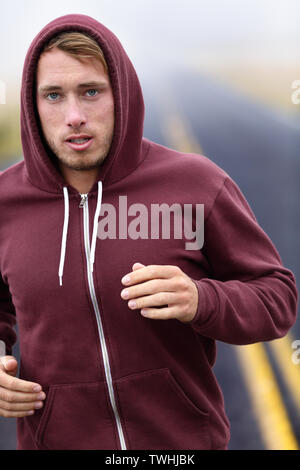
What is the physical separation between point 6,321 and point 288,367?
0.96m

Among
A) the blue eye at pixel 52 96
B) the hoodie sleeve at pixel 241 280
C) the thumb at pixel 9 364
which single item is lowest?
the thumb at pixel 9 364

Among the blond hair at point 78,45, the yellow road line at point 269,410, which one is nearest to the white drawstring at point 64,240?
the blond hair at point 78,45

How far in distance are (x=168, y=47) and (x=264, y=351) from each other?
1.01m

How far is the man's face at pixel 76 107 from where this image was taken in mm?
1096

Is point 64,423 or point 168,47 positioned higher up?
point 168,47

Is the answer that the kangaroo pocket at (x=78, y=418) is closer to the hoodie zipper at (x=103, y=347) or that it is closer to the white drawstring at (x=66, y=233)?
the hoodie zipper at (x=103, y=347)

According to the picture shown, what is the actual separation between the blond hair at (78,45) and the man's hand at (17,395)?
61 centimetres

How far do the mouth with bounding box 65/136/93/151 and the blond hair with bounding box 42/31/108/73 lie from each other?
147 mm

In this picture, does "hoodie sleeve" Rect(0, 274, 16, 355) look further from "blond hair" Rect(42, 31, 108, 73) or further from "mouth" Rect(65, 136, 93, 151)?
"blond hair" Rect(42, 31, 108, 73)

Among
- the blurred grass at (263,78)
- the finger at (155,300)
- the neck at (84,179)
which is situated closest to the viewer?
the finger at (155,300)

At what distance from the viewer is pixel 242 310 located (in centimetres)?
106
